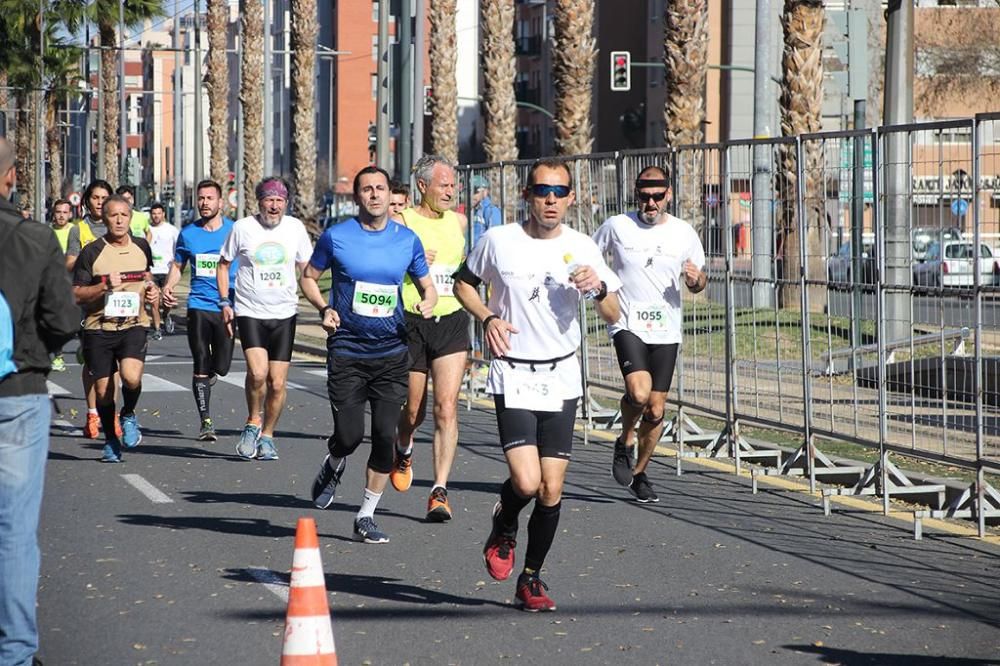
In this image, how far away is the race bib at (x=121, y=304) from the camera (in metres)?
13.3

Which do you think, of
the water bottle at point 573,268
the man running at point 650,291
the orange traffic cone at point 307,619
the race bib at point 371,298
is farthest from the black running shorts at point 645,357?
the orange traffic cone at point 307,619

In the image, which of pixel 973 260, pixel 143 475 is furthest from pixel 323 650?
pixel 143 475

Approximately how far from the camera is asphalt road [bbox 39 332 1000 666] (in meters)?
7.24

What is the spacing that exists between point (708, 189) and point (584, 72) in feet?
52.9

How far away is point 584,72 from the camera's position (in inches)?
1153

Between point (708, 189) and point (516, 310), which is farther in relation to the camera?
point (708, 189)

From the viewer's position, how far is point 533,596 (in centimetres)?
786

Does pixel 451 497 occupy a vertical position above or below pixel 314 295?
below

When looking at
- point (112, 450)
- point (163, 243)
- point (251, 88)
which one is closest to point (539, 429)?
point (112, 450)

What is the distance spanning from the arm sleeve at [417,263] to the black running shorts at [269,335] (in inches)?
125

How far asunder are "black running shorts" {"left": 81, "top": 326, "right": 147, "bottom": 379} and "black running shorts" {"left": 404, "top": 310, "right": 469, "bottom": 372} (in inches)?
128

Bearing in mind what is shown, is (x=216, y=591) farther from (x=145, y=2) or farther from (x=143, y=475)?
(x=145, y=2)

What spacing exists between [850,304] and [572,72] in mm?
18253

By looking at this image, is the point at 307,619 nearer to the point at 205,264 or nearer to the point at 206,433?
the point at 206,433
